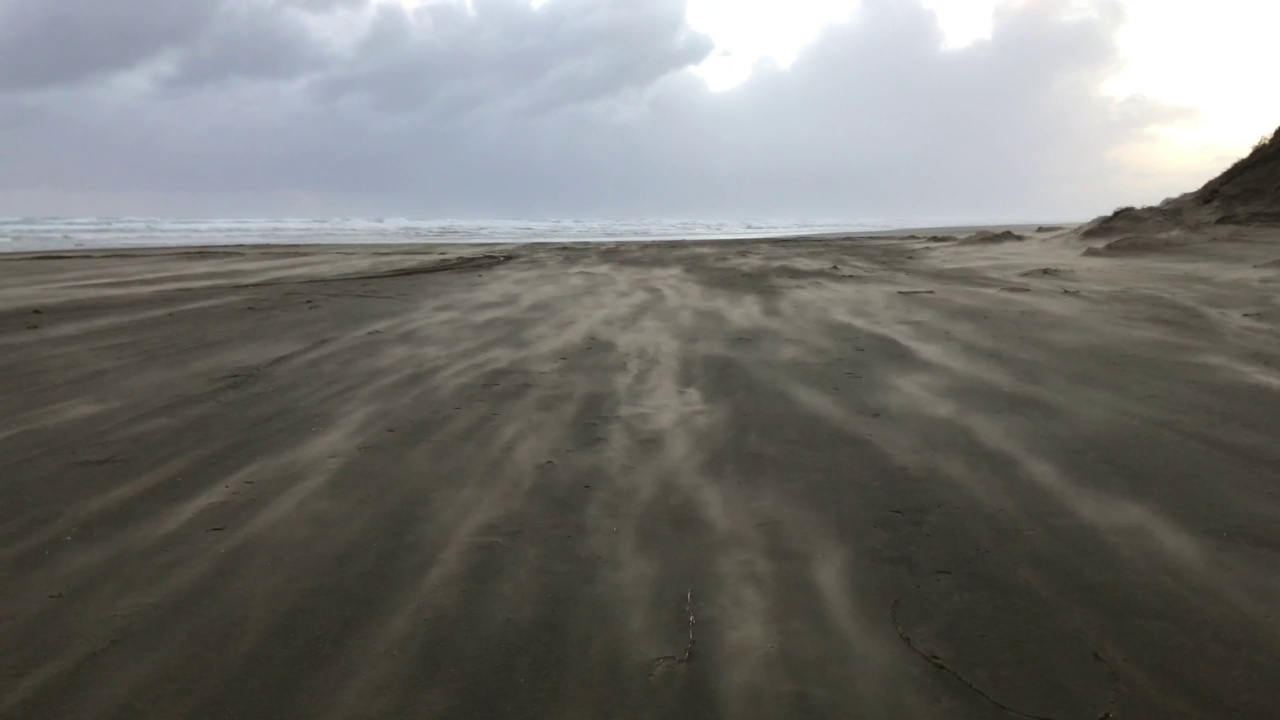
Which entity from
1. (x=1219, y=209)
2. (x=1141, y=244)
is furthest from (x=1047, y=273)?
(x=1219, y=209)

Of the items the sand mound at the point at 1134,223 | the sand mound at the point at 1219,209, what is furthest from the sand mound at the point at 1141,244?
the sand mound at the point at 1134,223

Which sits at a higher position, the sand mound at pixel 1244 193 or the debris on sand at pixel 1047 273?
the sand mound at pixel 1244 193

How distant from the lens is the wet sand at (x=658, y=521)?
4.83ft

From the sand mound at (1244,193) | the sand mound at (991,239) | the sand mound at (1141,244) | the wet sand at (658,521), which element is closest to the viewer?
the wet sand at (658,521)

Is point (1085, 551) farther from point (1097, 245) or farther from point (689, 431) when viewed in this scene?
point (1097, 245)

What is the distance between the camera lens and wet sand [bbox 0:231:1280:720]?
4.83 feet

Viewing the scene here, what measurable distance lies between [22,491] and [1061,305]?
542 centimetres

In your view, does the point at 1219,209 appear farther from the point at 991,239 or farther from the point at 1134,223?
the point at 991,239

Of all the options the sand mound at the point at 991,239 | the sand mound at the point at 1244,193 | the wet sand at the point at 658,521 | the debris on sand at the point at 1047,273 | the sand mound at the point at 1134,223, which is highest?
the sand mound at the point at 1244,193

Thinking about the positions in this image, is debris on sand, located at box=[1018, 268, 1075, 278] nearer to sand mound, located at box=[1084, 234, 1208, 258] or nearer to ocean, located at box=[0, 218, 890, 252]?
sand mound, located at box=[1084, 234, 1208, 258]

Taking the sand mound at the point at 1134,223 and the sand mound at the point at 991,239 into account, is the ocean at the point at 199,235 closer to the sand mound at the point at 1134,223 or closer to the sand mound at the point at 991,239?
the sand mound at the point at 991,239

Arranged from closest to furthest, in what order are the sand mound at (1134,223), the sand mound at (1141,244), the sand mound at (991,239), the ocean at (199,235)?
the sand mound at (1141,244)
the sand mound at (1134,223)
the sand mound at (991,239)
the ocean at (199,235)

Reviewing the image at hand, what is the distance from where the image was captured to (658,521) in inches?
84.0

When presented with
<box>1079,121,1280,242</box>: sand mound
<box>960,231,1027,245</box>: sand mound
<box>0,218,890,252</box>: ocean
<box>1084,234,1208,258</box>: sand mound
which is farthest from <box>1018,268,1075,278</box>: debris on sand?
<box>0,218,890,252</box>: ocean
